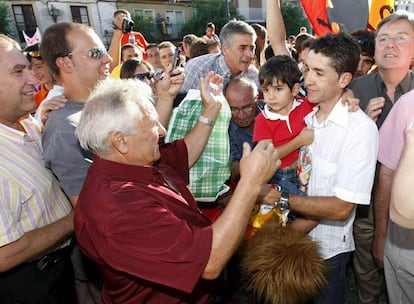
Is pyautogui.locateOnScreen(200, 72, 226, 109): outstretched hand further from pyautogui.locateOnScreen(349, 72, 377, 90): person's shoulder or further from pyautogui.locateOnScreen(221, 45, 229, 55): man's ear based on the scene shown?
pyautogui.locateOnScreen(221, 45, 229, 55): man's ear

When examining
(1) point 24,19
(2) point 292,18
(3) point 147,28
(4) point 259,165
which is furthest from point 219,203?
(2) point 292,18

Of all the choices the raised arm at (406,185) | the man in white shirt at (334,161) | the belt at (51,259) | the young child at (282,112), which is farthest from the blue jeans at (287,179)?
the belt at (51,259)

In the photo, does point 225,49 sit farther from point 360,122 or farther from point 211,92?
point 360,122

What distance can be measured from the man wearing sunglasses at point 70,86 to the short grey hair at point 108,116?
37 cm

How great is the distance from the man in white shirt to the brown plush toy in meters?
0.25

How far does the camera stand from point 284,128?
7.54ft

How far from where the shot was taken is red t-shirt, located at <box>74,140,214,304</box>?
1239 mm

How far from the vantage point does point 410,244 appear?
1649 mm

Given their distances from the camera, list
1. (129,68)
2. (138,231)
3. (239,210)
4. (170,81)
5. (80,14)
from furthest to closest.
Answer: (80,14), (129,68), (170,81), (239,210), (138,231)

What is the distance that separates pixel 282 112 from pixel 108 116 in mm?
1351

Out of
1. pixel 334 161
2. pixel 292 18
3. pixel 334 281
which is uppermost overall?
pixel 334 161

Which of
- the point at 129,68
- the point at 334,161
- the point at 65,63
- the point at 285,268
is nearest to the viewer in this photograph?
the point at 285,268

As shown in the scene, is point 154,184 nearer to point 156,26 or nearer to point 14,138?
point 14,138

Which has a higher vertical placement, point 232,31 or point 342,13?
point 342,13
